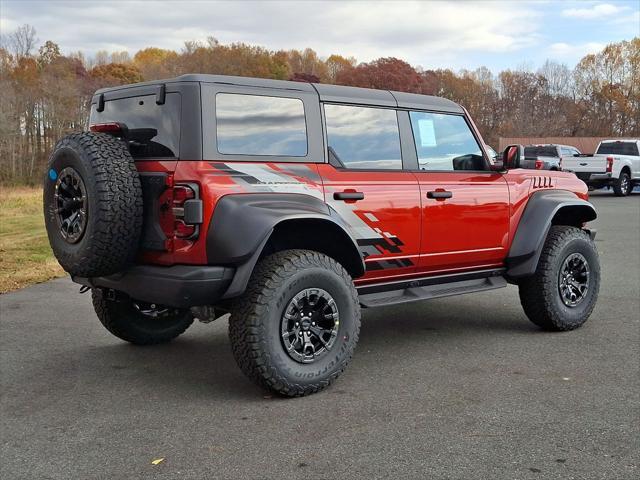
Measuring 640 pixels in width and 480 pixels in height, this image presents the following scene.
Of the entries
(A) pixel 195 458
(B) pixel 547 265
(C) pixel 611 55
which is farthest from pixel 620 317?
(C) pixel 611 55

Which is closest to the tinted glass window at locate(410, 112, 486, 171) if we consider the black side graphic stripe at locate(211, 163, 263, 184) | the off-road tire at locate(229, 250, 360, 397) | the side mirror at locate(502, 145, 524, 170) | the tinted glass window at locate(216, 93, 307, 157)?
the side mirror at locate(502, 145, 524, 170)

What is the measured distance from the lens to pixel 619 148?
23891 millimetres

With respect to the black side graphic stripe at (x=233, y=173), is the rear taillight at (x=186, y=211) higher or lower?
lower

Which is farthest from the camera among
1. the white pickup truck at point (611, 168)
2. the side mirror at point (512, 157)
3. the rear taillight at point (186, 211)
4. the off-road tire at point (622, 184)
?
the off-road tire at point (622, 184)

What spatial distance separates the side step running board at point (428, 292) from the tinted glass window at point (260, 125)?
1.18 meters

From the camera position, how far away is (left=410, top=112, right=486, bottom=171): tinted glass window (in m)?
5.22

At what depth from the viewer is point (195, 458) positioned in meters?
3.30

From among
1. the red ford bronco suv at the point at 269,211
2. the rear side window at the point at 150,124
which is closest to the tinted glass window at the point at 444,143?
the red ford bronco suv at the point at 269,211

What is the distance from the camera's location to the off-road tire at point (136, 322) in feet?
17.3

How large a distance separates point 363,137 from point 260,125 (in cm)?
89

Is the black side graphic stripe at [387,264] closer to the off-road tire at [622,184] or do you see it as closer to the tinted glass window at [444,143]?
the tinted glass window at [444,143]

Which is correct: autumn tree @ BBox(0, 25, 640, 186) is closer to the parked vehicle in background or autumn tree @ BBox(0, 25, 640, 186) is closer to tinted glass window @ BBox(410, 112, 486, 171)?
the parked vehicle in background

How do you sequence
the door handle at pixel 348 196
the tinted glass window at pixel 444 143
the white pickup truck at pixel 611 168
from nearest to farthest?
1. the door handle at pixel 348 196
2. the tinted glass window at pixel 444 143
3. the white pickup truck at pixel 611 168

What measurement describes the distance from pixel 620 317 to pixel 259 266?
12.4ft
